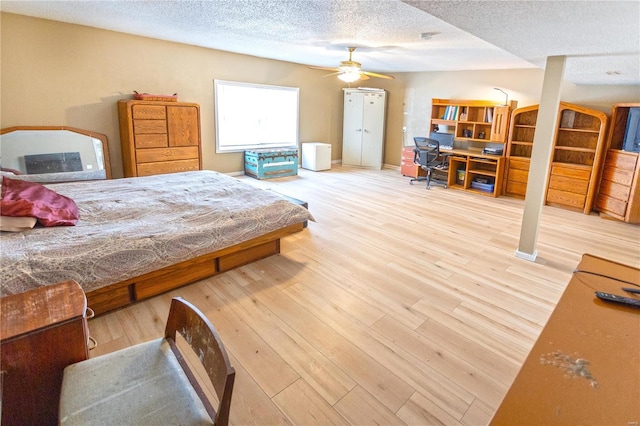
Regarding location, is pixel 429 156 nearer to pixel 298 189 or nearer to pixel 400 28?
pixel 298 189

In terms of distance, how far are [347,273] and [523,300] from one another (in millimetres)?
1372

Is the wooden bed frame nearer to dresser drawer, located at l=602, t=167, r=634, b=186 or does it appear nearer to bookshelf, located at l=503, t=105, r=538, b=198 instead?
bookshelf, located at l=503, t=105, r=538, b=198

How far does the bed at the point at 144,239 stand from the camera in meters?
2.05

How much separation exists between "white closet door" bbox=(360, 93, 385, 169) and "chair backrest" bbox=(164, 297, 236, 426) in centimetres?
704

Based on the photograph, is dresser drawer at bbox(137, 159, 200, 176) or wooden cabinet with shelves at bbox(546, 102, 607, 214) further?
wooden cabinet with shelves at bbox(546, 102, 607, 214)

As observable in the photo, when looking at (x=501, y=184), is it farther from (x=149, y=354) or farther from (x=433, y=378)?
(x=149, y=354)

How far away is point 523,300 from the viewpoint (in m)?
2.65

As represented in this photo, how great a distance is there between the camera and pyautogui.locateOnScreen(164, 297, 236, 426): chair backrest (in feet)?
2.93

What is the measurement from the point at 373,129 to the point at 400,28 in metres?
4.12


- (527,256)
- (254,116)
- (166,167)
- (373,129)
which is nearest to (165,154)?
(166,167)

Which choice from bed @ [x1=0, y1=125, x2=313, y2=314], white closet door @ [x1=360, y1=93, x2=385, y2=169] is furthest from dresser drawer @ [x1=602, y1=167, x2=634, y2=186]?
bed @ [x1=0, y1=125, x2=313, y2=314]

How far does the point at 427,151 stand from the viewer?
20.4ft

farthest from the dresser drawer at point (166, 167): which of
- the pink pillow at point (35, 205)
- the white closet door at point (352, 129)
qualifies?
the white closet door at point (352, 129)

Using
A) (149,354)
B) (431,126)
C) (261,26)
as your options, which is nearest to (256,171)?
(261,26)
